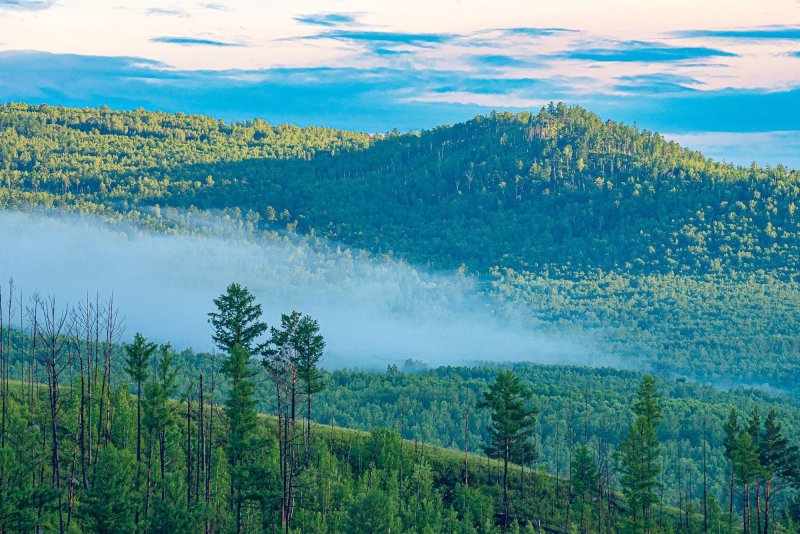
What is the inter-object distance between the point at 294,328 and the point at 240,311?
5753 mm

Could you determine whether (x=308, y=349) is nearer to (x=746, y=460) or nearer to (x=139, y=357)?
(x=139, y=357)

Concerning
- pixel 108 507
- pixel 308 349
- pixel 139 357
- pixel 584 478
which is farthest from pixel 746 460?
pixel 108 507

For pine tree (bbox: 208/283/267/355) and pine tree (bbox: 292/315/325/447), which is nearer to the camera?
pine tree (bbox: 292/315/325/447)

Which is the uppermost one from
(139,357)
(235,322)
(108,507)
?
(235,322)

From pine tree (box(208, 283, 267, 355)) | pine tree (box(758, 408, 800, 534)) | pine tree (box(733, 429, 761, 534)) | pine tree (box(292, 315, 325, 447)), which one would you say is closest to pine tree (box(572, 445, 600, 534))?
pine tree (box(733, 429, 761, 534))

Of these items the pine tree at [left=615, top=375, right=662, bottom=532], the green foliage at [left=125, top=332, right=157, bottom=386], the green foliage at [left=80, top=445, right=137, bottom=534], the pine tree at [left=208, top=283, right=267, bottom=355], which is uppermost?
the pine tree at [left=208, top=283, right=267, bottom=355]

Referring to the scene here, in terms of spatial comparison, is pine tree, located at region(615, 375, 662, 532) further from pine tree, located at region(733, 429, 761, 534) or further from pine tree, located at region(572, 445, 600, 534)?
pine tree, located at region(572, 445, 600, 534)

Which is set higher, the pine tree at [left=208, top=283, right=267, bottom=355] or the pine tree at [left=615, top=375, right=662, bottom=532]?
the pine tree at [left=208, top=283, right=267, bottom=355]

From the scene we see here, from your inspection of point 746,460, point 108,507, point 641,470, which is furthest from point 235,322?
point 746,460

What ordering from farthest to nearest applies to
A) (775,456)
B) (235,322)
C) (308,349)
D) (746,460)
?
(775,456) → (746,460) → (235,322) → (308,349)

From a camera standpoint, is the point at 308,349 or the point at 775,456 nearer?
the point at 308,349

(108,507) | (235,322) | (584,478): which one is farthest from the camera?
(584,478)

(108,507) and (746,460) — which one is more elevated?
(108,507)

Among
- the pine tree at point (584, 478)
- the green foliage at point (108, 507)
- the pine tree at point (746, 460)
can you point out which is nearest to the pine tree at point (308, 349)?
the green foliage at point (108, 507)
